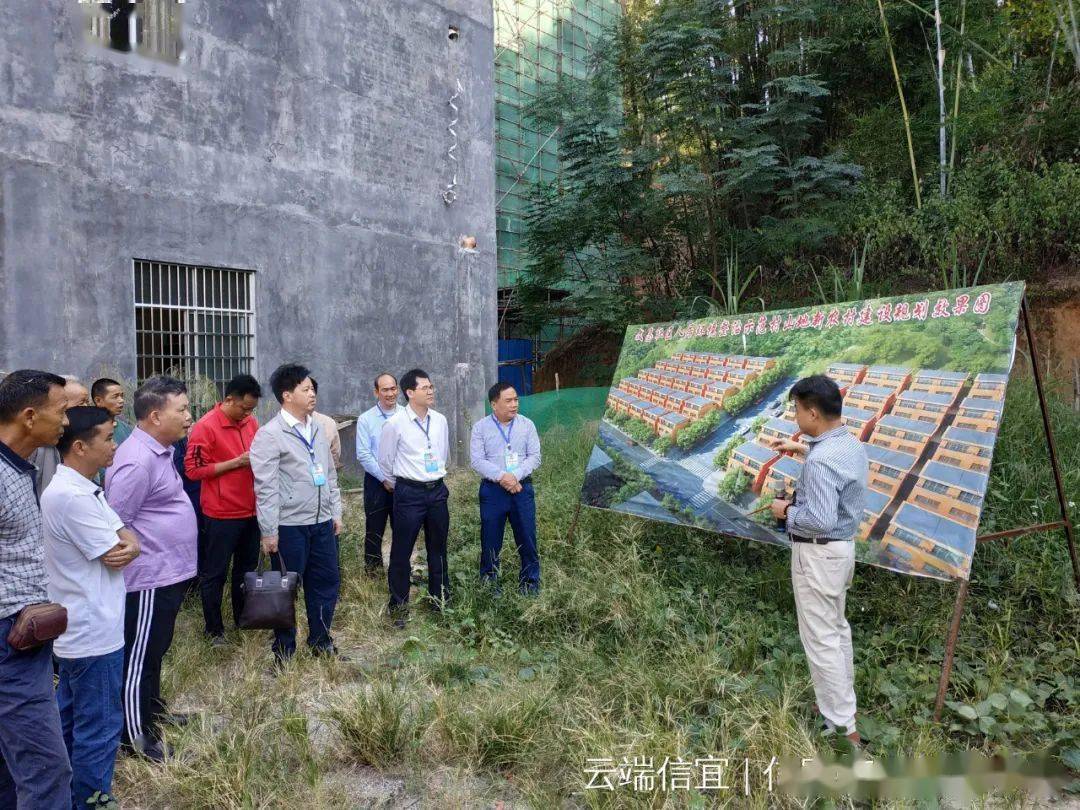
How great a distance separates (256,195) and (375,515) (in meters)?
4.74

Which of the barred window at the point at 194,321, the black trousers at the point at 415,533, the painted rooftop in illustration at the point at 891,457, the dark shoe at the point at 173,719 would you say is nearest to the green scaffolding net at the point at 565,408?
the barred window at the point at 194,321

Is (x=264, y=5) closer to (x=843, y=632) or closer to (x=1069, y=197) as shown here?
(x=843, y=632)

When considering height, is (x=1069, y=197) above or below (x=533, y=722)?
above

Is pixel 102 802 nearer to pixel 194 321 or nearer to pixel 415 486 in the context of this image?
pixel 415 486

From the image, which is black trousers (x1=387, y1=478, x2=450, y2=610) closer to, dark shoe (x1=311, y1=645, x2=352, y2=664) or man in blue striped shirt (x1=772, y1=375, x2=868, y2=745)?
dark shoe (x1=311, y1=645, x2=352, y2=664)

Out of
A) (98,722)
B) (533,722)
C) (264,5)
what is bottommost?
(533,722)

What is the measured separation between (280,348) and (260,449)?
5.22 meters

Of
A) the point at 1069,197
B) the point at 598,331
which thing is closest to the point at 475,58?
the point at 598,331

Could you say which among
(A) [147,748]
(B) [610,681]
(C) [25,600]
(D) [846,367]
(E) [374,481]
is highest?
(D) [846,367]

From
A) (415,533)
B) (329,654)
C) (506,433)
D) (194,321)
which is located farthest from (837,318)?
(194,321)

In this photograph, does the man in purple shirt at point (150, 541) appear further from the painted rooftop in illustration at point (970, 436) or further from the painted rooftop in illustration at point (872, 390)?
the painted rooftop in illustration at point (970, 436)

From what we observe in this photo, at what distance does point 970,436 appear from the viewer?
11.3ft

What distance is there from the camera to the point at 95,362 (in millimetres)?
7402

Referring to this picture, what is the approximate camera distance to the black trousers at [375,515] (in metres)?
5.79
